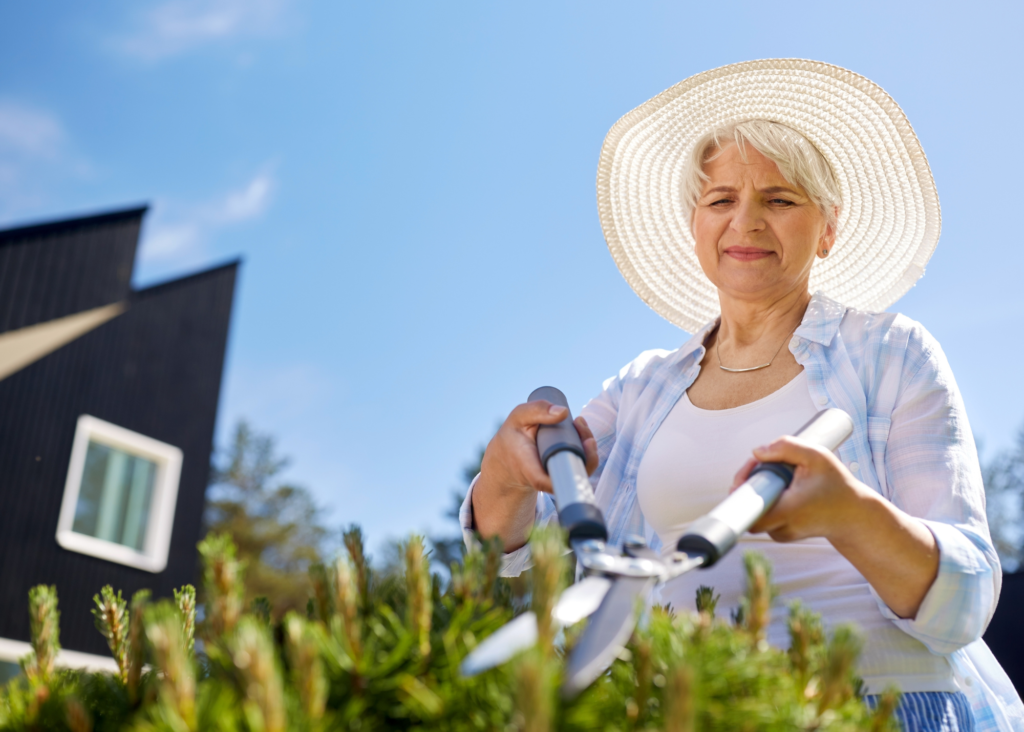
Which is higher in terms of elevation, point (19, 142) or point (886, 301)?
point (19, 142)

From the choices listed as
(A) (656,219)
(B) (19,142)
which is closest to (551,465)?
(A) (656,219)

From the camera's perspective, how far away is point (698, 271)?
2527 mm

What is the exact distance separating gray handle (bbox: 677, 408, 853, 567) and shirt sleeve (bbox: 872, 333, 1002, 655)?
0.98 feet

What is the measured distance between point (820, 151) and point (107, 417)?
1202 centimetres

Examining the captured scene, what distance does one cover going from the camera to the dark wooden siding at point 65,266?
36.7ft

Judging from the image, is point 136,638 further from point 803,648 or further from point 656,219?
point 656,219

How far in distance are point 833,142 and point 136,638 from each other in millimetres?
1949

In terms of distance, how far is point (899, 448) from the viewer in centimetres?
151

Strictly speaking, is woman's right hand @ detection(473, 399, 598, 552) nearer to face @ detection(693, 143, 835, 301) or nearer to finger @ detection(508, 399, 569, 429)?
finger @ detection(508, 399, 569, 429)

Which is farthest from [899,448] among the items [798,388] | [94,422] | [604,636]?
[94,422]

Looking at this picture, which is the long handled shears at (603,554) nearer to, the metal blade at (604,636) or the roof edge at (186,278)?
the metal blade at (604,636)

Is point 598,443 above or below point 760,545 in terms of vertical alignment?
above

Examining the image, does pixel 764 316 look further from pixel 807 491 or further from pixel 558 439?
pixel 807 491

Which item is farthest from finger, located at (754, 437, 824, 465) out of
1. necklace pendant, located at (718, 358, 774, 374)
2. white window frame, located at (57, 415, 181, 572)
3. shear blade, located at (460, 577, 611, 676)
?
A: white window frame, located at (57, 415, 181, 572)
